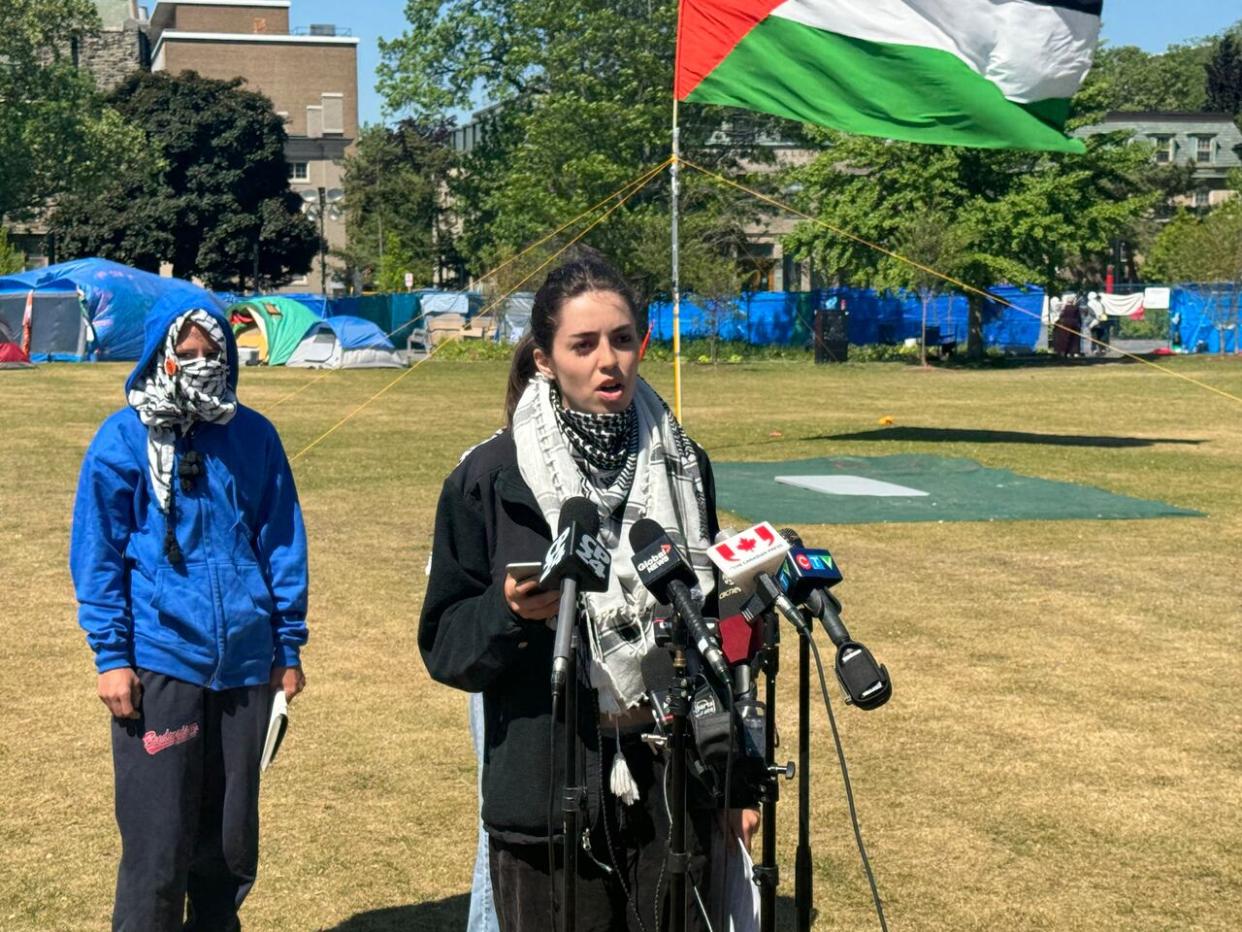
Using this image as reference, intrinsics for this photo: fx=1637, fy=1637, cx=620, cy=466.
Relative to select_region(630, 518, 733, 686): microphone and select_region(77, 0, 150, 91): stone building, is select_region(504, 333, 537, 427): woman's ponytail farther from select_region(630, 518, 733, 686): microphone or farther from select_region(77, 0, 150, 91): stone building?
select_region(77, 0, 150, 91): stone building

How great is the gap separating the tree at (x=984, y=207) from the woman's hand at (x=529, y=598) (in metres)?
42.8

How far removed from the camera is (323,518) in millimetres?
14602

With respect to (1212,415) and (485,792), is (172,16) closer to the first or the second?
(1212,415)

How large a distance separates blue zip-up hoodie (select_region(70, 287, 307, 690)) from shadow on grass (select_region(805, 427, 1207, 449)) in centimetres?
1764

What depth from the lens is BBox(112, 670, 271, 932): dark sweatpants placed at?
4.24 metres

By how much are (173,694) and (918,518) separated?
10.8 meters

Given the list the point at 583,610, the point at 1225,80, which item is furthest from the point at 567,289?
the point at 1225,80

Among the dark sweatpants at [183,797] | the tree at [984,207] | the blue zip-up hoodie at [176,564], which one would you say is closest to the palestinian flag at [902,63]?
the blue zip-up hoodie at [176,564]

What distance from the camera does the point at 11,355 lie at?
4138cm

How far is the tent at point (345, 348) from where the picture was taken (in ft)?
140

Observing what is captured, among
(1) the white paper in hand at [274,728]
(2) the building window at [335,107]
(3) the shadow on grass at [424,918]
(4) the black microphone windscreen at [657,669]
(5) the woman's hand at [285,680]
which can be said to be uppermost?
(2) the building window at [335,107]

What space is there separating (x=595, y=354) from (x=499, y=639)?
620mm

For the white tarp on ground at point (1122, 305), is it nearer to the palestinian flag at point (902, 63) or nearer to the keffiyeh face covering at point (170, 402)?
the palestinian flag at point (902, 63)

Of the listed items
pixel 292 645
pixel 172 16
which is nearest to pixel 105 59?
pixel 172 16
